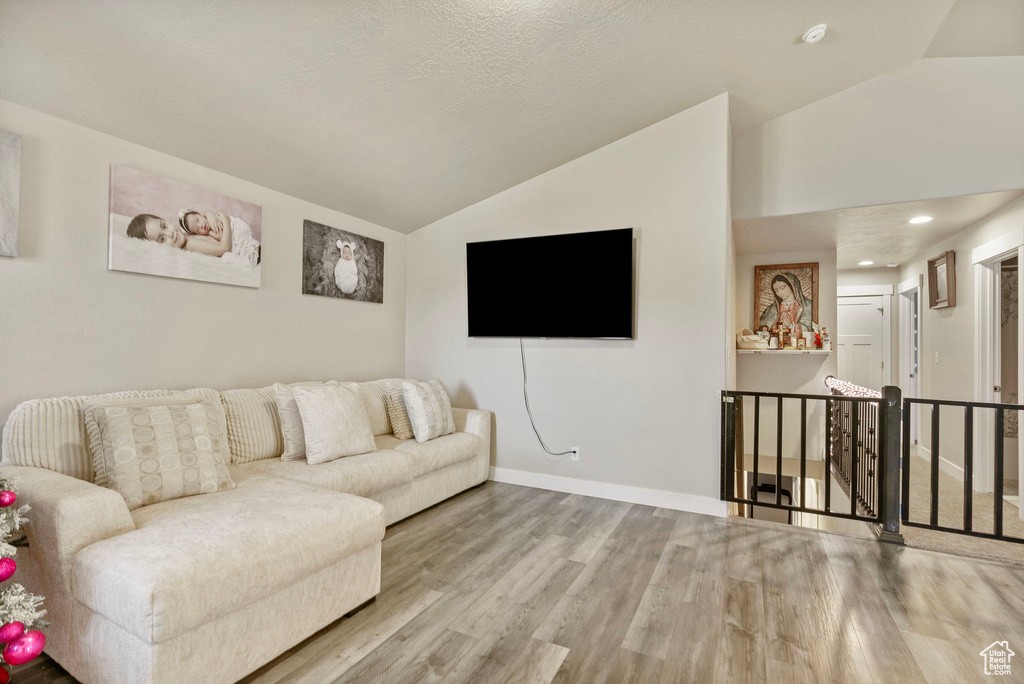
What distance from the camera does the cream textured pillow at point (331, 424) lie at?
2.60 m

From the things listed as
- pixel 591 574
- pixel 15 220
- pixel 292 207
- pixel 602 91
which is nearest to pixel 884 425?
pixel 591 574

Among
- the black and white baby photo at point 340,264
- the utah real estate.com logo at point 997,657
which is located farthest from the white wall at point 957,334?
the black and white baby photo at point 340,264

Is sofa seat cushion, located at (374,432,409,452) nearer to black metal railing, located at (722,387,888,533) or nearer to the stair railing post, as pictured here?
black metal railing, located at (722,387,888,533)

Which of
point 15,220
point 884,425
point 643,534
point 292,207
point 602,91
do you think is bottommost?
point 643,534

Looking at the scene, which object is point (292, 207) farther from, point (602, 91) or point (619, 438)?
point (619, 438)

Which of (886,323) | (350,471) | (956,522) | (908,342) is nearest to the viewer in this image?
(350,471)

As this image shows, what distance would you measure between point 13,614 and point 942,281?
648cm

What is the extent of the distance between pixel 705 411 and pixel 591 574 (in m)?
1.42

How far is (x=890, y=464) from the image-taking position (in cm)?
267

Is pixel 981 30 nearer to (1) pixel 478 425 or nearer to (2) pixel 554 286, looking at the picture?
→ (2) pixel 554 286

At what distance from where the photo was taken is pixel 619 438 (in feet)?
11.2

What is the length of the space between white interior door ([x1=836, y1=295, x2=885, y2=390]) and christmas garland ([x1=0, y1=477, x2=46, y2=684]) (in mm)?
7490

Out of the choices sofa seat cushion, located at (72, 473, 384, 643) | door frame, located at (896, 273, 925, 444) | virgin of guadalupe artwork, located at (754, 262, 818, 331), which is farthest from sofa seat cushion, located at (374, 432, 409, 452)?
door frame, located at (896, 273, 925, 444)

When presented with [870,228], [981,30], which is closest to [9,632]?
[981,30]
